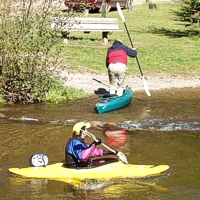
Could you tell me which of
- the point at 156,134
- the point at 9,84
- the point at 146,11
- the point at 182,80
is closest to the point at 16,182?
the point at 156,134

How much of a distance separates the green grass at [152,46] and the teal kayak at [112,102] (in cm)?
309

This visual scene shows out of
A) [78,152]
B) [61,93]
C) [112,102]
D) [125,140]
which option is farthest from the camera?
[61,93]

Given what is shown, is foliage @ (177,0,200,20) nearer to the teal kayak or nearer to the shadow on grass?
the shadow on grass

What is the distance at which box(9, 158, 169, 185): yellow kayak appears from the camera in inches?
335

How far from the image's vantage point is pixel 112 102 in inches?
506

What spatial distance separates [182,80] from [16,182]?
837cm

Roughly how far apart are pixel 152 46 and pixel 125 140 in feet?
31.5

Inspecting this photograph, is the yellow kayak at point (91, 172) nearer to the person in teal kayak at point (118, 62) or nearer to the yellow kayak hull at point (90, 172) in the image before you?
the yellow kayak hull at point (90, 172)

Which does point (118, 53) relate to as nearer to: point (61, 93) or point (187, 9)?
point (61, 93)

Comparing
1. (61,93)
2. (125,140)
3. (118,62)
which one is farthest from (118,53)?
(125,140)

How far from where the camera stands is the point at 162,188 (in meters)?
8.15

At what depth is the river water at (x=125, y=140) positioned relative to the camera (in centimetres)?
805

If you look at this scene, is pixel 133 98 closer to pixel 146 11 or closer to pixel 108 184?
pixel 108 184

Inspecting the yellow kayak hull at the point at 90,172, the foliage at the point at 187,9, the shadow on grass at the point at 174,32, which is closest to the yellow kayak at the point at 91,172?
the yellow kayak hull at the point at 90,172
